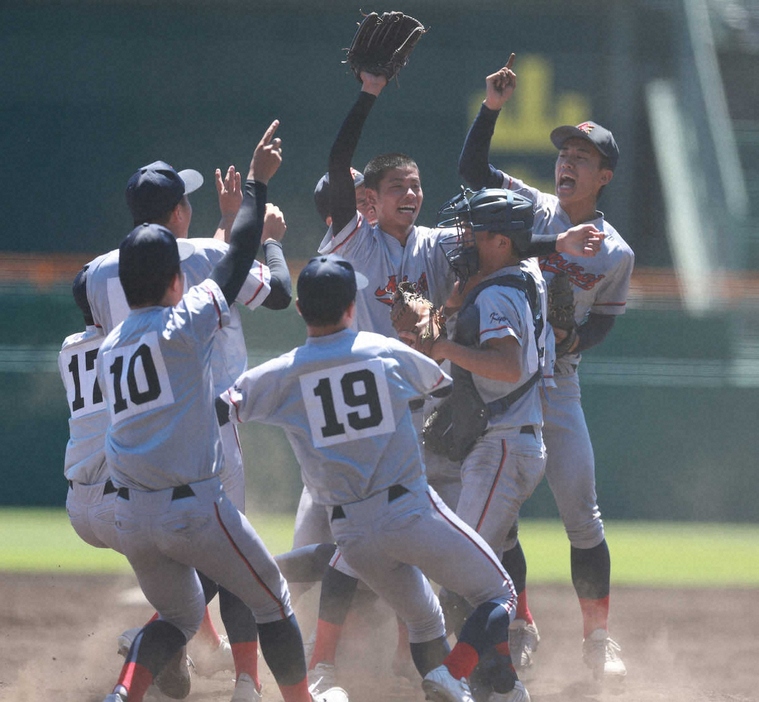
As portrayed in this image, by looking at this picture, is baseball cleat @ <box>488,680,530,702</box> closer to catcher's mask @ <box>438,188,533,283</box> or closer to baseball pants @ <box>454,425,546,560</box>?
baseball pants @ <box>454,425,546,560</box>

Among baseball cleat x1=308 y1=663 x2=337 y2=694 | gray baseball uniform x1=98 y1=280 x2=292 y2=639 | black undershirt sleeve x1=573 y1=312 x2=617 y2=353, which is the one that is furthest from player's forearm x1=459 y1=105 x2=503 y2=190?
baseball cleat x1=308 y1=663 x2=337 y2=694

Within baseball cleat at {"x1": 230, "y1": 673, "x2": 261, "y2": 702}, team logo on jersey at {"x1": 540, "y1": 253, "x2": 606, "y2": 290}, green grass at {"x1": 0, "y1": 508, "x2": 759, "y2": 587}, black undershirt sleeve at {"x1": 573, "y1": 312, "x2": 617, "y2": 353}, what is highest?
team logo on jersey at {"x1": 540, "y1": 253, "x2": 606, "y2": 290}

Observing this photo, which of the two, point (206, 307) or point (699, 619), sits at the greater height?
point (206, 307)

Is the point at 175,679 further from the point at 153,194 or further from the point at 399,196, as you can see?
the point at 399,196

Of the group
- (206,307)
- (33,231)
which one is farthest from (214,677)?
(33,231)

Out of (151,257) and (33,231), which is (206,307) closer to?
(151,257)

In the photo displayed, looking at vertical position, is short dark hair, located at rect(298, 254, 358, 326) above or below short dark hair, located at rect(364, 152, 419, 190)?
below

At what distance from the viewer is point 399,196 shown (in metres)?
4.17

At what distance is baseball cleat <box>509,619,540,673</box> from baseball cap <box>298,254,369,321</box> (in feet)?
5.79

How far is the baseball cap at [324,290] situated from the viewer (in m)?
A: 3.27

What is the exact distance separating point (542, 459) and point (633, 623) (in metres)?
1.67

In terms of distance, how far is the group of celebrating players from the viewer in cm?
318

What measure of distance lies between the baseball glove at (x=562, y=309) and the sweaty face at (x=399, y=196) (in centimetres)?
64

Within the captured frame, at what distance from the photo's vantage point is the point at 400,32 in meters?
4.09
